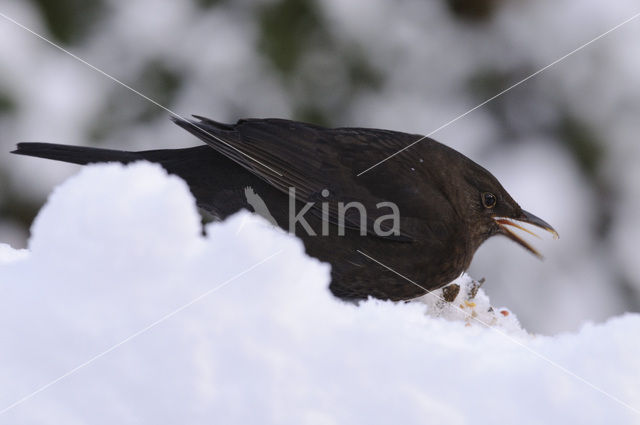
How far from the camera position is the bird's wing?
2436mm

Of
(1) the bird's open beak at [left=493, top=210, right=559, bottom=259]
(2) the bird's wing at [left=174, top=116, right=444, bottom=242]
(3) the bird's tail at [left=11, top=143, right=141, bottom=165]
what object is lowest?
(3) the bird's tail at [left=11, top=143, right=141, bottom=165]

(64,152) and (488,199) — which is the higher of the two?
(488,199)

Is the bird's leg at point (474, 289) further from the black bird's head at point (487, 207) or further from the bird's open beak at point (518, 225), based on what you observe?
the bird's open beak at point (518, 225)

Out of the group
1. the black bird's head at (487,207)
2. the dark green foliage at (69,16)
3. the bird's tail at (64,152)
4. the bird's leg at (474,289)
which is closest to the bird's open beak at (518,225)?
the black bird's head at (487,207)

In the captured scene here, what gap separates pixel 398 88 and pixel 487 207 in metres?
1.10

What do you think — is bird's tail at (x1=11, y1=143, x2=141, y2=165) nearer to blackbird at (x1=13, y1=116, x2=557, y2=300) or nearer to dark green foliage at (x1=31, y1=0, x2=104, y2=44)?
blackbird at (x1=13, y1=116, x2=557, y2=300)

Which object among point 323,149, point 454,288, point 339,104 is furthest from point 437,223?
point 339,104

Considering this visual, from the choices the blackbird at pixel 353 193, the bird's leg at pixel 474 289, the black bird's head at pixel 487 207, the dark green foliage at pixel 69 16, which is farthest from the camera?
the dark green foliage at pixel 69 16

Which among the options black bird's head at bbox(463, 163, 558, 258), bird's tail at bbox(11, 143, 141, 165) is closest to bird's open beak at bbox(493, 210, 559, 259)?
black bird's head at bbox(463, 163, 558, 258)

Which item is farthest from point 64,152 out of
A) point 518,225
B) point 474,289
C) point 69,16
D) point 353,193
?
point 518,225

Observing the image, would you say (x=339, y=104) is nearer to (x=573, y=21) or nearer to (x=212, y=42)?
(x=212, y=42)

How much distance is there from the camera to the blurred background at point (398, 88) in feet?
10.2

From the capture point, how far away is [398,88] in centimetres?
353

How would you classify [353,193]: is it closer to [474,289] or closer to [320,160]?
[320,160]
